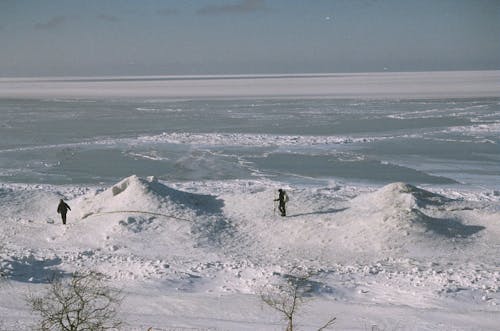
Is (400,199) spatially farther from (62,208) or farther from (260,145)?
(260,145)

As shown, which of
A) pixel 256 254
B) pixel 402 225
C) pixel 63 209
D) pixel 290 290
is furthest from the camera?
pixel 63 209

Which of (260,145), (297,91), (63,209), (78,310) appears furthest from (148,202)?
(297,91)

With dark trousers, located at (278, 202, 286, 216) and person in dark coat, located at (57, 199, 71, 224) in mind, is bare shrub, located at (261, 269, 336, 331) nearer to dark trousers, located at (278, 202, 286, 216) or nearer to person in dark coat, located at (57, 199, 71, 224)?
dark trousers, located at (278, 202, 286, 216)

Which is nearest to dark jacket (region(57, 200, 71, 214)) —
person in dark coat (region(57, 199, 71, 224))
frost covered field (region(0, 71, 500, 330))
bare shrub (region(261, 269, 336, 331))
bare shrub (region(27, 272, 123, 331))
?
person in dark coat (region(57, 199, 71, 224))

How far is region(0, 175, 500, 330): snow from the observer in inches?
418

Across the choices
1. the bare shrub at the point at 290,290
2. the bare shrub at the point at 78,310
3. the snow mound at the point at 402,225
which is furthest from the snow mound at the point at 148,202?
the bare shrub at the point at 290,290

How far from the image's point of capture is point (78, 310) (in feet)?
22.2

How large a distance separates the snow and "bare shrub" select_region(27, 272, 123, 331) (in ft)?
1.20

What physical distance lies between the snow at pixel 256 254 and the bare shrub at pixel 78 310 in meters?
0.37

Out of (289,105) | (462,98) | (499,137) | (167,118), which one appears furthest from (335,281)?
(462,98)

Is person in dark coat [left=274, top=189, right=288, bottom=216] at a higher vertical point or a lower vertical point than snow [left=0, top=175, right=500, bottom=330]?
higher

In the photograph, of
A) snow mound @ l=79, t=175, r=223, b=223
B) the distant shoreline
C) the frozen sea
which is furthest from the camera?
the distant shoreline

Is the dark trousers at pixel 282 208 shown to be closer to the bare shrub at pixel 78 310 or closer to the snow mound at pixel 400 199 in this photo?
the snow mound at pixel 400 199

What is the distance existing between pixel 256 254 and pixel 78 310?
→ 274 inches
